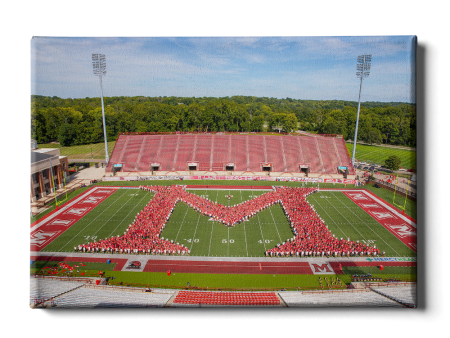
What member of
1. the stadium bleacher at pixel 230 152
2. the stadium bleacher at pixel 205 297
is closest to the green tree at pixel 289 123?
the stadium bleacher at pixel 230 152

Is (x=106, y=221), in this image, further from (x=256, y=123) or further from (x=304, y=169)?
(x=256, y=123)

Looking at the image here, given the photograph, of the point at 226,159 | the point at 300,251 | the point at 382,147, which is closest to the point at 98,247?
the point at 300,251

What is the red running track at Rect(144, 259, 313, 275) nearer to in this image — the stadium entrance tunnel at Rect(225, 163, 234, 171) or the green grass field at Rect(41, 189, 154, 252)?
the green grass field at Rect(41, 189, 154, 252)

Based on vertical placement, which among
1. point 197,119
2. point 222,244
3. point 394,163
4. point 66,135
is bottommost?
point 222,244

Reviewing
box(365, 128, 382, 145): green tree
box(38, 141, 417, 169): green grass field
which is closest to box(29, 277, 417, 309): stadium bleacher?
box(38, 141, 417, 169): green grass field

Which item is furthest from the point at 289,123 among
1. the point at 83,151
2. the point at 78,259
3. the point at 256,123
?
the point at 78,259

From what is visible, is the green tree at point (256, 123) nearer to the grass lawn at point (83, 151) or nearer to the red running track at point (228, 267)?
the grass lawn at point (83, 151)
